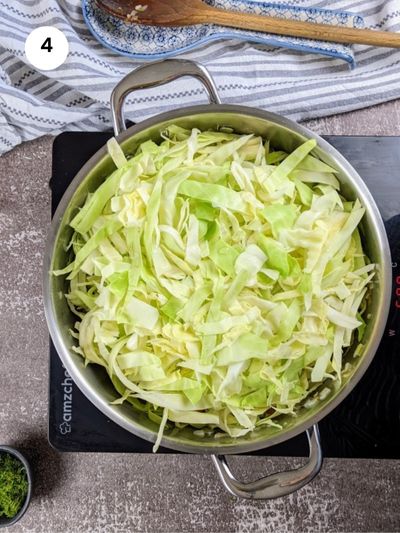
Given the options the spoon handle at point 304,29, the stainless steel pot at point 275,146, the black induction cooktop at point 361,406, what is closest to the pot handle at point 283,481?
the stainless steel pot at point 275,146

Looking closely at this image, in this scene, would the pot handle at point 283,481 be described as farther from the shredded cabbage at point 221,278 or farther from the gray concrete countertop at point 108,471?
the gray concrete countertop at point 108,471

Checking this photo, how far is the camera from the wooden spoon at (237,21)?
3.93ft

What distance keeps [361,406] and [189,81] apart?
65cm

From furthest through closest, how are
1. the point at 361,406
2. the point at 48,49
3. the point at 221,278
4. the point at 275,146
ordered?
the point at 48,49, the point at 361,406, the point at 275,146, the point at 221,278

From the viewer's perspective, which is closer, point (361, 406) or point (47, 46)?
point (361, 406)

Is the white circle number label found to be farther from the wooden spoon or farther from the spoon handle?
the spoon handle

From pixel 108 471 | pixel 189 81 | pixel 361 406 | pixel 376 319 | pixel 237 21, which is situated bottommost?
pixel 108 471

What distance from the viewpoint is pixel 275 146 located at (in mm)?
1020

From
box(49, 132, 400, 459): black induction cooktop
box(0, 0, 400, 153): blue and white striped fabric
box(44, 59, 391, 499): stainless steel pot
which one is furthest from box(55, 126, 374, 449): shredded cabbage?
box(0, 0, 400, 153): blue and white striped fabric

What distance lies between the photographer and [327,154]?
95 cm

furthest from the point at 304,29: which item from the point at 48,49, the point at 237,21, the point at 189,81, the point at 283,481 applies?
the point at 283,481

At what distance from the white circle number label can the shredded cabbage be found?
1.21 feet

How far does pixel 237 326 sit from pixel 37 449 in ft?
1.94

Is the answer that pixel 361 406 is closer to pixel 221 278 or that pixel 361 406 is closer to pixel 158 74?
pixel 221 278
